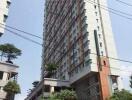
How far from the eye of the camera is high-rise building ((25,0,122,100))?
52.9 m

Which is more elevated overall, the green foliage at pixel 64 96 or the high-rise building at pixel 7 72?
the high-rise building at pixel 7 72

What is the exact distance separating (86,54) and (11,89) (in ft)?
67.3

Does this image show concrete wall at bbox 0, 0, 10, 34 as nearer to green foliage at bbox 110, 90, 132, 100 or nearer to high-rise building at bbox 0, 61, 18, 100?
high-rise building at bbox 0, 61, 18, 100

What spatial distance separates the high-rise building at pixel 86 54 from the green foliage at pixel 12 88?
15.7 meters

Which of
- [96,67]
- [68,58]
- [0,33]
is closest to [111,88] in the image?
[96,67]

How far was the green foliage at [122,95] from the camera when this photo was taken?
46062 millimetres

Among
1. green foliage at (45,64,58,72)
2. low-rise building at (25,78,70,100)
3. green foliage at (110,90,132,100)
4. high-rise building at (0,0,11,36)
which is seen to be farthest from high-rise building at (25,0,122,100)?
high-rise building at (0,0,11,36)

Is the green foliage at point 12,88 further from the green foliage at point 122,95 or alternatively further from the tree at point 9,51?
the green foliage at point 122,95

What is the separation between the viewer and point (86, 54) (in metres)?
54.8

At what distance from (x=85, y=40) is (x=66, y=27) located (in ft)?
54.6

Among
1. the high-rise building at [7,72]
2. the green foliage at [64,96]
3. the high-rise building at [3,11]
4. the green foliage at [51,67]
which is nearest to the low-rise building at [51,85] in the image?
the green foliage at [51,67]

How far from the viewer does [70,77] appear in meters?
62.2

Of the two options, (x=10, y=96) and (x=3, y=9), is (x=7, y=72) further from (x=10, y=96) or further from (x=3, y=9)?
(x=3, y=9)

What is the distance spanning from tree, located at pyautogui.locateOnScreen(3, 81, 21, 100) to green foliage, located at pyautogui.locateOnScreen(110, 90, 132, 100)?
63.8 ft
